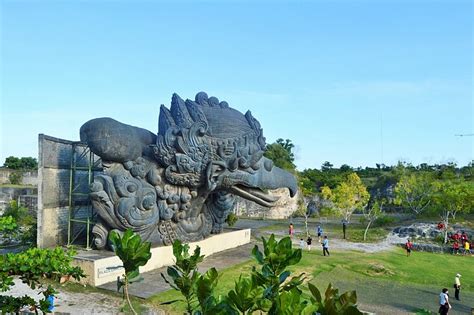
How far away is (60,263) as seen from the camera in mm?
5098

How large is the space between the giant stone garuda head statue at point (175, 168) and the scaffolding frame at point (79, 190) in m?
1.25

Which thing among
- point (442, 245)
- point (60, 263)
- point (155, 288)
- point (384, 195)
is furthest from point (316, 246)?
point (384, 195)

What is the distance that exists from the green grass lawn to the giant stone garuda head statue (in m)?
2.47

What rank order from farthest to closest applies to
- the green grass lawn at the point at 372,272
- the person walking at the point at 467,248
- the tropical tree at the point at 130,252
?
1. the person walking at the point at 467,248
2. the green grass lawn at the point at 372,272
3. the tropical tree at the point at 130,252

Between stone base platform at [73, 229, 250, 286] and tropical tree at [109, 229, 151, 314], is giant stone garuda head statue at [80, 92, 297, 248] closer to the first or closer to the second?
stone base platform at [73, 229, 250, 286]

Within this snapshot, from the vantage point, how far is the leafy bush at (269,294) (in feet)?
8.48

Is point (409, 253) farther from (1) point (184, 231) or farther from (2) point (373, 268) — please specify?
(1) point (184, 231)

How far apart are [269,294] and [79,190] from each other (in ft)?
39.5

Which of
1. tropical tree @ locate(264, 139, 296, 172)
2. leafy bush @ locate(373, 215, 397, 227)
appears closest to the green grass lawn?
leafy bush @ locate(373, 215, 397, 227)

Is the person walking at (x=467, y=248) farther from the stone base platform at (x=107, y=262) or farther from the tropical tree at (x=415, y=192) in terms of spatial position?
the stone base platform at (x=107, y=262)

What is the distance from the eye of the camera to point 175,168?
13.2 m

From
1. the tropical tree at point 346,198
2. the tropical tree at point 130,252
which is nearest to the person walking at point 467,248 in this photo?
the tropical tree at point 346,198

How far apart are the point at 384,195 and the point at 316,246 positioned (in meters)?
21.6

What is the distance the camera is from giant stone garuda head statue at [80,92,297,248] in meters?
12.3
